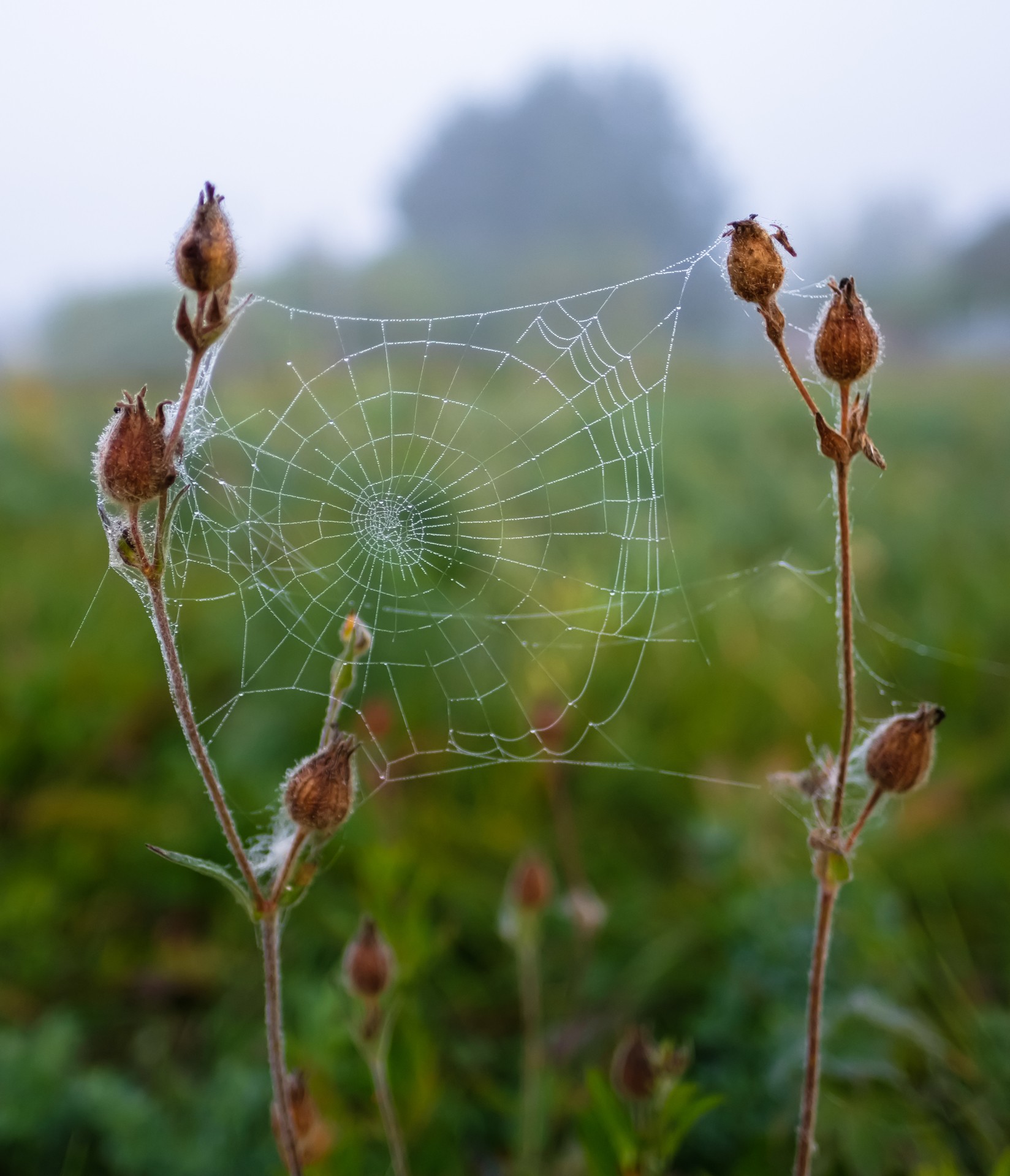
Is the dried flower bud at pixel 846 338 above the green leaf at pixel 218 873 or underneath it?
above

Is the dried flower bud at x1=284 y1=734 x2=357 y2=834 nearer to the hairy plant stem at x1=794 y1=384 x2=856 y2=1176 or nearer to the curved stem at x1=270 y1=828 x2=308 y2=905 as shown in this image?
the curved stem at x1=270 y1=828 x2=308 y2=905

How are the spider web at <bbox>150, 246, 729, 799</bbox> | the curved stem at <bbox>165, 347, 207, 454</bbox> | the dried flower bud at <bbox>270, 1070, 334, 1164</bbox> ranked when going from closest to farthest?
1. the curved stem at <bbox>165, 347, 207, 454</bbox>
2. the dried flower bud at <bbox>270, 1070, 334, 1164</bbox>
3. the spider web at <bbox>150, 246, 729, 799</bbox>

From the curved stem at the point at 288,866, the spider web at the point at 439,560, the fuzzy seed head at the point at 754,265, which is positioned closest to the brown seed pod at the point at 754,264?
the fuzzy seed head at the point at 754,265

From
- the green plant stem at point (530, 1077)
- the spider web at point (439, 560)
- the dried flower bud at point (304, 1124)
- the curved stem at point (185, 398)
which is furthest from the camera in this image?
the spider web at point (439, 560)

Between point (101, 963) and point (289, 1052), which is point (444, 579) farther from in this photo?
point (289, 1052)

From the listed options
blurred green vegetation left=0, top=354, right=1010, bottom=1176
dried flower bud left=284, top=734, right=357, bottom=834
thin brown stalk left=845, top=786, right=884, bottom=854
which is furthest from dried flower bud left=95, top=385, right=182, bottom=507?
blurred green vegetation left=0, top=354, right=1010, bottom=1176

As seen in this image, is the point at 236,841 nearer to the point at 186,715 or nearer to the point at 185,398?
the point at 186,715

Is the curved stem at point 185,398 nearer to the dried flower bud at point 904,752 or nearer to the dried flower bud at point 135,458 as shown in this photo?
the dried flower bud at point 135,458
